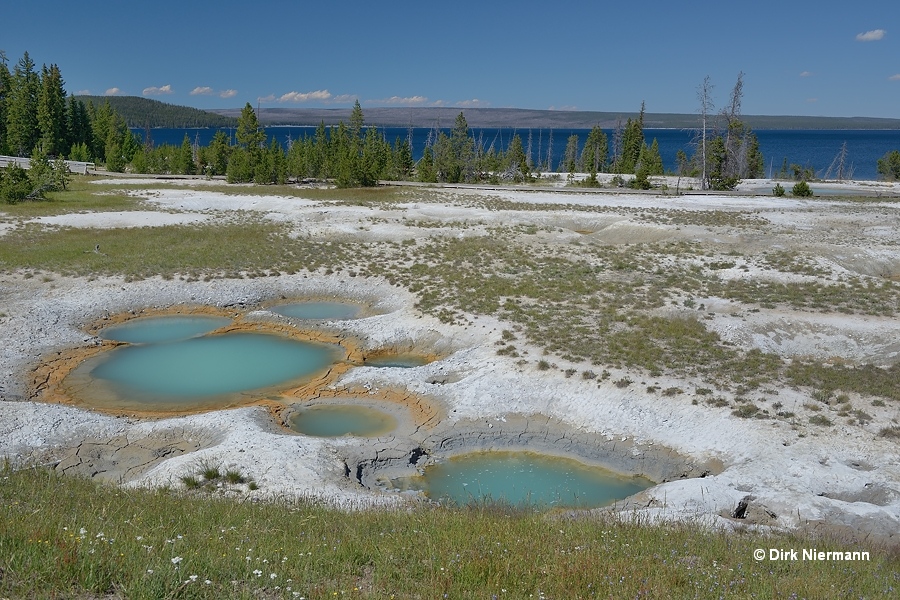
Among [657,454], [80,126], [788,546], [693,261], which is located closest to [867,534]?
[788,546]

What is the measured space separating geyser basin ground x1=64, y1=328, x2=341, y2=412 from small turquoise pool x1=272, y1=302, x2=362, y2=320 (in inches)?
103

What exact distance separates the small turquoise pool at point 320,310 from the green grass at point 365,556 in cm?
1566

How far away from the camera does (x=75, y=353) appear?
65.5 feet

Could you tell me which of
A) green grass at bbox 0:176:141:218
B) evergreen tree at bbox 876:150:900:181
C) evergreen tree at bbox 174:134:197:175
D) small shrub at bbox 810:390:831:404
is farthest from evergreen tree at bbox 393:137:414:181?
small shrub at bbox 810:390:831:404

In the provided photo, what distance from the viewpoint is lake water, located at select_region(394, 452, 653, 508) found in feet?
41.7

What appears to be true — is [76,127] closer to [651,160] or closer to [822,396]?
[651,160]

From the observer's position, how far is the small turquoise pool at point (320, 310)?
2489 centimetres

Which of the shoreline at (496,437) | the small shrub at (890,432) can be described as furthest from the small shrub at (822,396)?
the small shrub at (890,432)

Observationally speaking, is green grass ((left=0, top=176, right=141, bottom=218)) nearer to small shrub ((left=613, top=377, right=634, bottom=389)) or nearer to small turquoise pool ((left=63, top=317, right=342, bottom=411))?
small turquoise pool ((left=63, top=317, right=342, bottom=411))

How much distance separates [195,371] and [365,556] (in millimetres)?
14228

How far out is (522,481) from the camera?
13469mm

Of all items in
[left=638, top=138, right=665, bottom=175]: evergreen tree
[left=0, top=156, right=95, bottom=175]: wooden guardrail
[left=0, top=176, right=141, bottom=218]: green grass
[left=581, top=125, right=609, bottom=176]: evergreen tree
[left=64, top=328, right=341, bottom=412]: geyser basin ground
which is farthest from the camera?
[left=581, top=125, right=609, bottom=176]: evergreen tree

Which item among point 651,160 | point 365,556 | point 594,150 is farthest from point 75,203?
point 594,150

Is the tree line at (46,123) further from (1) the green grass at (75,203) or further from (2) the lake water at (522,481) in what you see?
(2) the lake water at (522,481)
